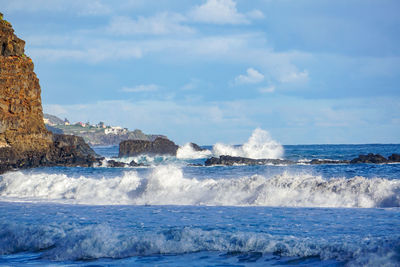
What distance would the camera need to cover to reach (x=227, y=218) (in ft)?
35.5

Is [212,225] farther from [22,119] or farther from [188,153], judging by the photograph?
[188,153]

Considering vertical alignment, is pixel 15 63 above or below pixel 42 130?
above

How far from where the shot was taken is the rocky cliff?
3733 centimetres

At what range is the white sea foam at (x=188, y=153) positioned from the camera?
54.5 metres

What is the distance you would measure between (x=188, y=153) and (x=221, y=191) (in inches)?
1565

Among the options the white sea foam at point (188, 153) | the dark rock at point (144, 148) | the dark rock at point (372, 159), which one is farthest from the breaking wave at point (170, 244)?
the white sea foam at point (188, 153)

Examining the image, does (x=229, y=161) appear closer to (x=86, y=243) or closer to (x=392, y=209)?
(x=392, y=209)

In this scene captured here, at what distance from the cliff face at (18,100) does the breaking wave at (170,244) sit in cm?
3077

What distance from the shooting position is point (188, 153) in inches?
2168

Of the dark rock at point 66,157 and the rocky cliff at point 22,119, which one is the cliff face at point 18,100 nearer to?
the rocky cliff at point 22,119

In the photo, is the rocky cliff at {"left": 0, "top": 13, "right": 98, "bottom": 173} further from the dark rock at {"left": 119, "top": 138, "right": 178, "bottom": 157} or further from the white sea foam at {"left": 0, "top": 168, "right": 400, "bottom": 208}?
the white sea foam at {"left": 0, "top": 168, "right": 400, "bottom": 208}

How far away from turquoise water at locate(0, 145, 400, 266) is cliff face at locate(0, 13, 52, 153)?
2326cm

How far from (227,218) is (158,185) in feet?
21.0

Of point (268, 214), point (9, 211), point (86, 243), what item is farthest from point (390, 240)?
point (9, 211)
